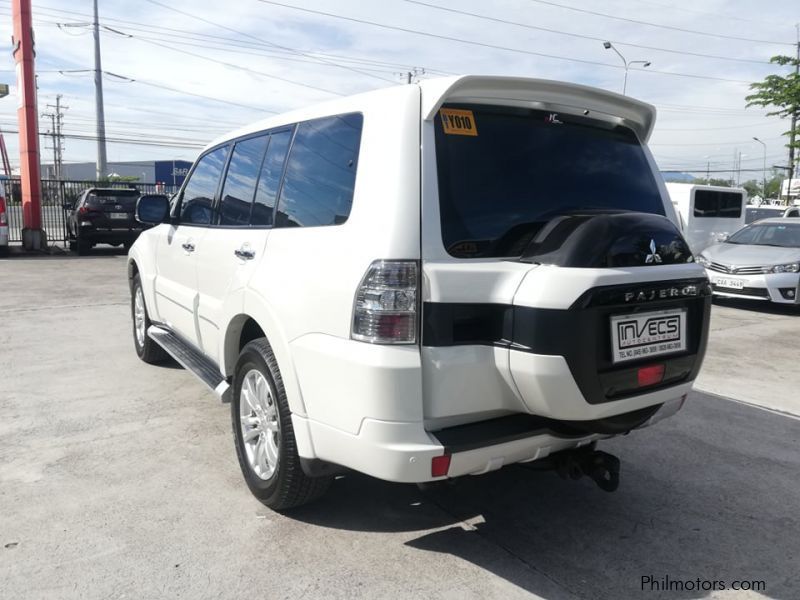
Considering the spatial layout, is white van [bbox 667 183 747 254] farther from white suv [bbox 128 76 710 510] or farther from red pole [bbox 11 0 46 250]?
red pole [bbox 11 0 46 250]

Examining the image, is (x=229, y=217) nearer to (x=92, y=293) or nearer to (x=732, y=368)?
(x=732, y=368)

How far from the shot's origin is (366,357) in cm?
250

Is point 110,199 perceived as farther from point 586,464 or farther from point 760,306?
point 586,464

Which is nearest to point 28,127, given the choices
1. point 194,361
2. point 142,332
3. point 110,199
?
point 110,199

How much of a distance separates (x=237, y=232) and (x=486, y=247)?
1.63 metres

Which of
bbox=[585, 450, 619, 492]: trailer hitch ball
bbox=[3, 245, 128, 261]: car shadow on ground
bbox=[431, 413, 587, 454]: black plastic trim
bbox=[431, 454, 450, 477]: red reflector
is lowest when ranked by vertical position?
bbox=[585, 450, 619, 492]: trailer hitch ball

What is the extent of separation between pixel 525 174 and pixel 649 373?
1.01 metres

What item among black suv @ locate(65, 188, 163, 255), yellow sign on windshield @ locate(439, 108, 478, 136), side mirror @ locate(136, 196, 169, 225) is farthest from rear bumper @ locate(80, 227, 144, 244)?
yellow sign on windshield @ locate(439, 108, 478, 136)

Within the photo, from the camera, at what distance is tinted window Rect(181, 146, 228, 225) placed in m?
4.29

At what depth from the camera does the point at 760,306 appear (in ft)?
37.4

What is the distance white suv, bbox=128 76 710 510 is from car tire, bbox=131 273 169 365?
294 centimetres

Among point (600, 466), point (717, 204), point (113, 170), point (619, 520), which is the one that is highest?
point (113, 170)

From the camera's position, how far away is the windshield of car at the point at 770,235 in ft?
37.3

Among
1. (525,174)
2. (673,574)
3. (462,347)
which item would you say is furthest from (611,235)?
(673,574)
